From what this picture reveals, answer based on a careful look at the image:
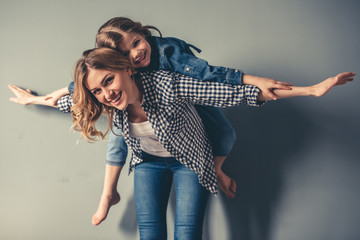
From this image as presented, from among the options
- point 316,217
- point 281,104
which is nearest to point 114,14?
point 281,104

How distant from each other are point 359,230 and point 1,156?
5.69ft

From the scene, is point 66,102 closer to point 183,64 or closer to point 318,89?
point 183,64

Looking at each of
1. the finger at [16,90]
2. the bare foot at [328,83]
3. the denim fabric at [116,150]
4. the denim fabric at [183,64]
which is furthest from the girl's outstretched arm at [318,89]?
the finger at [16,90]

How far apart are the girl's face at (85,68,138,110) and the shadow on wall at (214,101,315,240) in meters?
0.57

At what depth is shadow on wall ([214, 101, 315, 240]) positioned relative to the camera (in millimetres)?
1323

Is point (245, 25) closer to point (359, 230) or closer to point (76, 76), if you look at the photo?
point (76, 76)

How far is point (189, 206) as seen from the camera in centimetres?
109

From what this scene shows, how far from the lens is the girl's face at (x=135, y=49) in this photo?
3.25 ft

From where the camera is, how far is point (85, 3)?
1346 millimetres

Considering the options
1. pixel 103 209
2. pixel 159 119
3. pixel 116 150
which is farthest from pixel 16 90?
pixel 159 119

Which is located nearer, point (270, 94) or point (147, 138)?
point (270, 94)

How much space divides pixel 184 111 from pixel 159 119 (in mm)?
95

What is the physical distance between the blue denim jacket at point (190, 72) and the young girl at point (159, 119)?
0.10 ft

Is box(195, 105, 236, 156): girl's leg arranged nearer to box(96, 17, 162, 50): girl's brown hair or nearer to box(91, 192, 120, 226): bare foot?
box(96, 17, 162, 50): girl's brown hair
